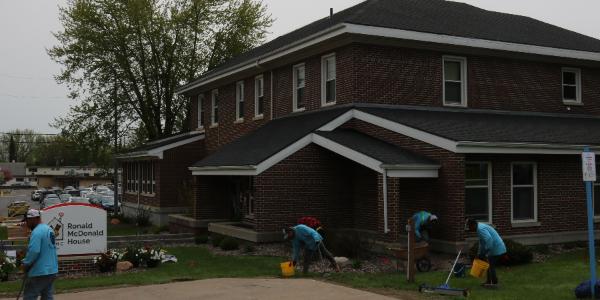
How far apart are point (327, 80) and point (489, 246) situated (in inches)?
426

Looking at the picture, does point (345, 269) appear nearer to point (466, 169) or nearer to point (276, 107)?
point (466, 169)

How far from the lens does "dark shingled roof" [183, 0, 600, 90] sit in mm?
20797

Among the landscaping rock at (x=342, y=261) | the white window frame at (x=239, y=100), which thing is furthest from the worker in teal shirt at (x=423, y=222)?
the white window frame at (x=239, y=100)

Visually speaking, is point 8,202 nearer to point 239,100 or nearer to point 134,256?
point 239,100

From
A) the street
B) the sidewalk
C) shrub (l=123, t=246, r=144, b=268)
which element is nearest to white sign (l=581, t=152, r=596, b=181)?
the sidewalk

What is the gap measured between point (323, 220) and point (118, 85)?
27621 millimetres

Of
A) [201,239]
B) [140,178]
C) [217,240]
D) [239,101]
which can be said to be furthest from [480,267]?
[140,178]

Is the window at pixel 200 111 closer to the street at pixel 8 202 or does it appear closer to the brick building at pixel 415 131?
the brick building at pixel 415 131

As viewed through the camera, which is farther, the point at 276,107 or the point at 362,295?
the point at 276,107

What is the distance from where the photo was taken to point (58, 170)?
126312 millimetres

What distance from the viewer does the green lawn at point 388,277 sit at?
11.9m

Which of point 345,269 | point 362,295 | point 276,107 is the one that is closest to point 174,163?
point 276,107

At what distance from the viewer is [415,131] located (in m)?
17.3

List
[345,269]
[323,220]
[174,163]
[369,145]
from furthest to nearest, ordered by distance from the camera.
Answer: [174,163], [323,220], [369,145], [345,269]
